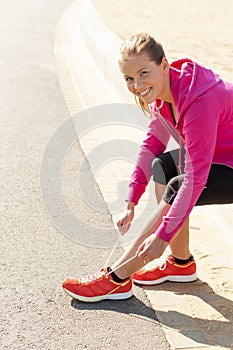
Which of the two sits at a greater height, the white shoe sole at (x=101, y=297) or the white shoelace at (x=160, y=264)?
the white shoe sole at (x=101, y=297)

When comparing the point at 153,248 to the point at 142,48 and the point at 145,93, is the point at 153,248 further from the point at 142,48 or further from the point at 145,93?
A: the point at 142,48

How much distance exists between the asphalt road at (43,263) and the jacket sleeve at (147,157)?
518mm

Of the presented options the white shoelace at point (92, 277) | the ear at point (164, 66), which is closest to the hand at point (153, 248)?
the white shoelace at point (92, 277)

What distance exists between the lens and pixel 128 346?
121 inches

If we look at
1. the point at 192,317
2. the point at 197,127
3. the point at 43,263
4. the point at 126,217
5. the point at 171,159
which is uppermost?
the point at 197,127

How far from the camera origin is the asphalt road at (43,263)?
3152 millimetres

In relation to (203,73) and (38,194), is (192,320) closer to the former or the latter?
(203,73)

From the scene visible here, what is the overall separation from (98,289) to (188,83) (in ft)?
3.67

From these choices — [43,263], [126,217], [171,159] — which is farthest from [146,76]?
[43,263]

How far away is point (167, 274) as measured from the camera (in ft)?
12.3

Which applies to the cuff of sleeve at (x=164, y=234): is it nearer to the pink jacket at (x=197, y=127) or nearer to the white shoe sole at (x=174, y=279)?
the pink jacket at (x=197, y=127)

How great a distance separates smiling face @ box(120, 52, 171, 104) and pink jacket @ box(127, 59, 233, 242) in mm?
55

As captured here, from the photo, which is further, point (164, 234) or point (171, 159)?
point (171, 159)

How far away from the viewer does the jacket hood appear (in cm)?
314
